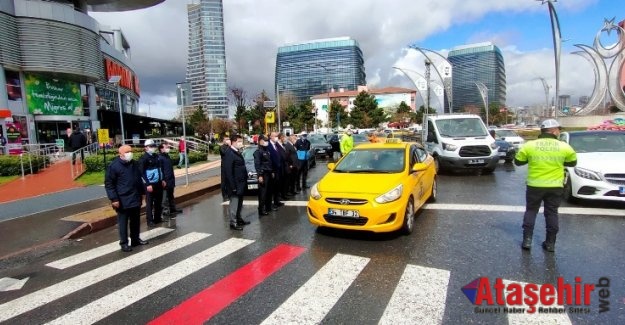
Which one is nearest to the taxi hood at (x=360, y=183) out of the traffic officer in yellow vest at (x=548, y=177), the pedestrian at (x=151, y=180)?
the traffic officer in yellow vest at (x=548, y=177)

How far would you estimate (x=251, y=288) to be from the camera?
13.8 ft

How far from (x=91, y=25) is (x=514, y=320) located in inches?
1427

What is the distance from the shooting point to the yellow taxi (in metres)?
5.45

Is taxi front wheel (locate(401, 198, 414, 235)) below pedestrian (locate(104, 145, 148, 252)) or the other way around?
below

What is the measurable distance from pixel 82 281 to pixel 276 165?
4582mm

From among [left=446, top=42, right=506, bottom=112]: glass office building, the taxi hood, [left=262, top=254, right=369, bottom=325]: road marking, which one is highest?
[left=446, top=42, right=506, bottom=112]: glass office building

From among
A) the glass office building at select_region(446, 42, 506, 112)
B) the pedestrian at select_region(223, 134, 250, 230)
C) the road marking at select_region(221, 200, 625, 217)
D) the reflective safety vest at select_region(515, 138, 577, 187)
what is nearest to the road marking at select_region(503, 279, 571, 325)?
the reflective safety vest at select_region(515, 138, 577, 187)

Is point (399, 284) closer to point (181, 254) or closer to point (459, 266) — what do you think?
point (459, 266)

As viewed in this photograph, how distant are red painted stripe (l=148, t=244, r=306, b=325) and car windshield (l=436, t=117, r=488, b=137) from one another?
9.21 meters

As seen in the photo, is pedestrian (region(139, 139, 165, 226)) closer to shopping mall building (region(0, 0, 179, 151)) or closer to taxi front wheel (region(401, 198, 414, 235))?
taxi front wheel (region(401, 198, 414, 235))

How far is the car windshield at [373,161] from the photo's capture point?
654 cm

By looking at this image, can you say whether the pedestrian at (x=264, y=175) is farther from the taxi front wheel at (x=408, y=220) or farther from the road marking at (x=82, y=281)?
the taxi front wheel at (x=408, y=220)

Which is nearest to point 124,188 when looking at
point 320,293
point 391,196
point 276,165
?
point 276,165

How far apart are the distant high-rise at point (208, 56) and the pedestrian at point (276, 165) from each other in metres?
87.3
